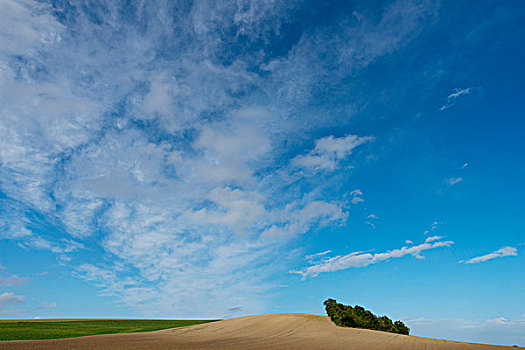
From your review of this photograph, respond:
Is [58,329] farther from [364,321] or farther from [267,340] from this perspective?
[364,321]

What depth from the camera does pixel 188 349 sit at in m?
19.3

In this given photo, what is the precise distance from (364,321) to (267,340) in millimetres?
16869

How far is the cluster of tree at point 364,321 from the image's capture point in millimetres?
36844

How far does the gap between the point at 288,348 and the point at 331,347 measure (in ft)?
10.8

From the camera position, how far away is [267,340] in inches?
1040

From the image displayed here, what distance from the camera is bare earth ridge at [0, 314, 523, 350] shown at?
66.9 feet

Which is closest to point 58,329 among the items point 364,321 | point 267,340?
point 267,340

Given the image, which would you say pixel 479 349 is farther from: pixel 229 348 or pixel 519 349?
pixel 229 348

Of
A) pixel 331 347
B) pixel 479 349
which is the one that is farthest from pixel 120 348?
pixel 479 349

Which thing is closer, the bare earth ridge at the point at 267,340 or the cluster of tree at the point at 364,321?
the bare earth ridge at the point at 267,340

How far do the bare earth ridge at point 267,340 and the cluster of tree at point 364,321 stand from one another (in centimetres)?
201

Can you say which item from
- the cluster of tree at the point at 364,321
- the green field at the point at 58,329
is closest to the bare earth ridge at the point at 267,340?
the cluster of tree at the point at 364,321

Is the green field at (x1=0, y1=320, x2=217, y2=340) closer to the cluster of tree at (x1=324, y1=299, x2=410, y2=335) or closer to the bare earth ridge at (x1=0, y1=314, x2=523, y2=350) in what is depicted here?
the bare earth ridge at (x1=0, y1=314, x2=523, y2=350)

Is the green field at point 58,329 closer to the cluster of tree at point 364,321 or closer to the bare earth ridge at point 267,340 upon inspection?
the bare earth ridge at point 267,340
